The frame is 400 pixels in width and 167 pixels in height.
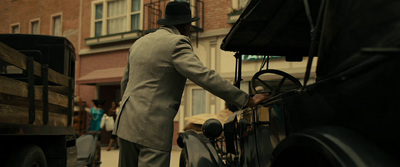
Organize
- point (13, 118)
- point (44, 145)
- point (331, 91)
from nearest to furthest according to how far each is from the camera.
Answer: point (331, 91) → point (13, 118) → point (44, 145)

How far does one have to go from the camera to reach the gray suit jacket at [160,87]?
106 inches

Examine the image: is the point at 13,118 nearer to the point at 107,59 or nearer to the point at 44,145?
the point at 44,145

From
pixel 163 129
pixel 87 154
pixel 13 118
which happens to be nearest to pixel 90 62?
pixel 87 154

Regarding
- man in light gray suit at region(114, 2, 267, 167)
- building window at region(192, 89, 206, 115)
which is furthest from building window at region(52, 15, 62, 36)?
man in light gray suit at region(114, 2, 267, 167)

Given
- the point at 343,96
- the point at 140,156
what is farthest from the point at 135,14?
the point at 343,96

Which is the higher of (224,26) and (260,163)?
(224,26)

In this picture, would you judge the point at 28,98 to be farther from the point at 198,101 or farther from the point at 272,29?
the point at 198,101

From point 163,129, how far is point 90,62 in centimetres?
1745

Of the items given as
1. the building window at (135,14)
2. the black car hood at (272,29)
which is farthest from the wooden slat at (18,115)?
the building window at (135,14)

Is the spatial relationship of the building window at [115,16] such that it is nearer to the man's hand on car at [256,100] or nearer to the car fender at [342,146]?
the man's hand on car at [256,100]

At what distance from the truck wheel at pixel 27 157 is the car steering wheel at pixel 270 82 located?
2.41 metres

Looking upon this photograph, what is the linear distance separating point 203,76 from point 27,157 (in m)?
2.43

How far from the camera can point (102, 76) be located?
17.9 metres

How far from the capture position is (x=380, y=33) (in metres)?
1.36
